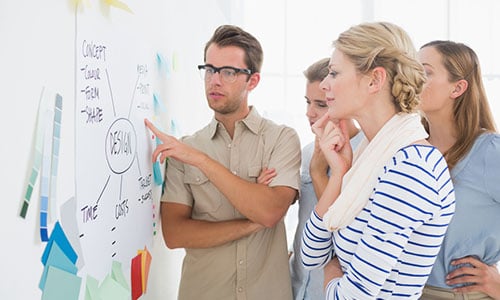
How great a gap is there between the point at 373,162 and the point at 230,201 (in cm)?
57

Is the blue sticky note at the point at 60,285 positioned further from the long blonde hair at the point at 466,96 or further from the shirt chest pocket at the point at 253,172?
the long blonde hair at the point at 466,96

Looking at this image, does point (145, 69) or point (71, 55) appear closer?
point (71, 55)

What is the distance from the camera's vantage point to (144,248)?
4.70 feet

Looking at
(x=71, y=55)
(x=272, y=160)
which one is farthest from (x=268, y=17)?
(x=71, y=55)

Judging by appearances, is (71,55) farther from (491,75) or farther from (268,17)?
(491,75)

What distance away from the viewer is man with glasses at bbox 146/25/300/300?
5.11 ft

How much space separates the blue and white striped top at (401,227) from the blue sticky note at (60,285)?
0.60m

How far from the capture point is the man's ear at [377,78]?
1130mm

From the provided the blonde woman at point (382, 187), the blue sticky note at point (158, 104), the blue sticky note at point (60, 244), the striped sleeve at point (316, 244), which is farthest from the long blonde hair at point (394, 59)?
the blue sticky note at point (60, 244)

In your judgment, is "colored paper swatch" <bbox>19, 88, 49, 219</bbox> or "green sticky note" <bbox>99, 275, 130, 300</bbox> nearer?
"colored paper swatch" <bbox>19, 88, 49, 219</bbox>

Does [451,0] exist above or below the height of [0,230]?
above

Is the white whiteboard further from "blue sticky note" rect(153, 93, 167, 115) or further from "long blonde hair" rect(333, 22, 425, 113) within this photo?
"long blonde hair" rect(333, 22, 425, 113)

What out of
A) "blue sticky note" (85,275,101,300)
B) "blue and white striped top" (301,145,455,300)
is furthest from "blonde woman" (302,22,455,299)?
"blue sticky note" (85,275,101,300)

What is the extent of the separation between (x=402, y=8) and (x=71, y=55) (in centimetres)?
314
